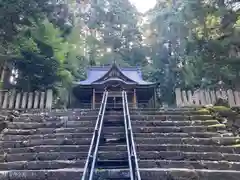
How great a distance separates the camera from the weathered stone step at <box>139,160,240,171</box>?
15.0ft

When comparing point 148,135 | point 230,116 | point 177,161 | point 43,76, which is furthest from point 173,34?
point 177,161

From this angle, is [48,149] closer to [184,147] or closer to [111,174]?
[111,174]

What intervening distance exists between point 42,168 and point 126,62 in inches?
853

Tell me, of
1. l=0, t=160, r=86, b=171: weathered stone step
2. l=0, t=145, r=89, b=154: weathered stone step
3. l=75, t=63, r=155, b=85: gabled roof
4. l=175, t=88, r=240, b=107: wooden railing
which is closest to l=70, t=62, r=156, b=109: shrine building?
l=75, t=63, r=155, b=85: gabled roof

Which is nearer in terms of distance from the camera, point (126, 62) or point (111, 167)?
point (111, 167)

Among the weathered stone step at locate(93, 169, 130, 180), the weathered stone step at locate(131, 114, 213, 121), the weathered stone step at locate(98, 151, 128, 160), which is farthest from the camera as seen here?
the weathered stone step at locate(131, 114, 213, 121)

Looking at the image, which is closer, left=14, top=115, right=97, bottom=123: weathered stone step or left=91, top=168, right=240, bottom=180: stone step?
left=91, top=168, right=240, bottom=180: stone step

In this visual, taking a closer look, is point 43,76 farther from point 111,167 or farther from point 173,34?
point 173,34

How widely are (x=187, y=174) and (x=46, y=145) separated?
8.65 feet

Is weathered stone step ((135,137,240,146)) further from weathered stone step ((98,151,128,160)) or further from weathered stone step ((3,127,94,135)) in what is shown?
weathered stone step ((3,127,94,135))

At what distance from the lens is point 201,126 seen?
643 cm

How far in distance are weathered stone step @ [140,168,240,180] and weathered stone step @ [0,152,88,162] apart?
4.13ft

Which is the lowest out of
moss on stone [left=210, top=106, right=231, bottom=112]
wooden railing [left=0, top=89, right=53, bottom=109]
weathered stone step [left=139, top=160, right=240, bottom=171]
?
weathered stone step [left=139, top=160, right=240, bottom=171]

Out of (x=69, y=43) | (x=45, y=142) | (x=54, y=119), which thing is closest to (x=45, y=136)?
(x=45, y=142)
